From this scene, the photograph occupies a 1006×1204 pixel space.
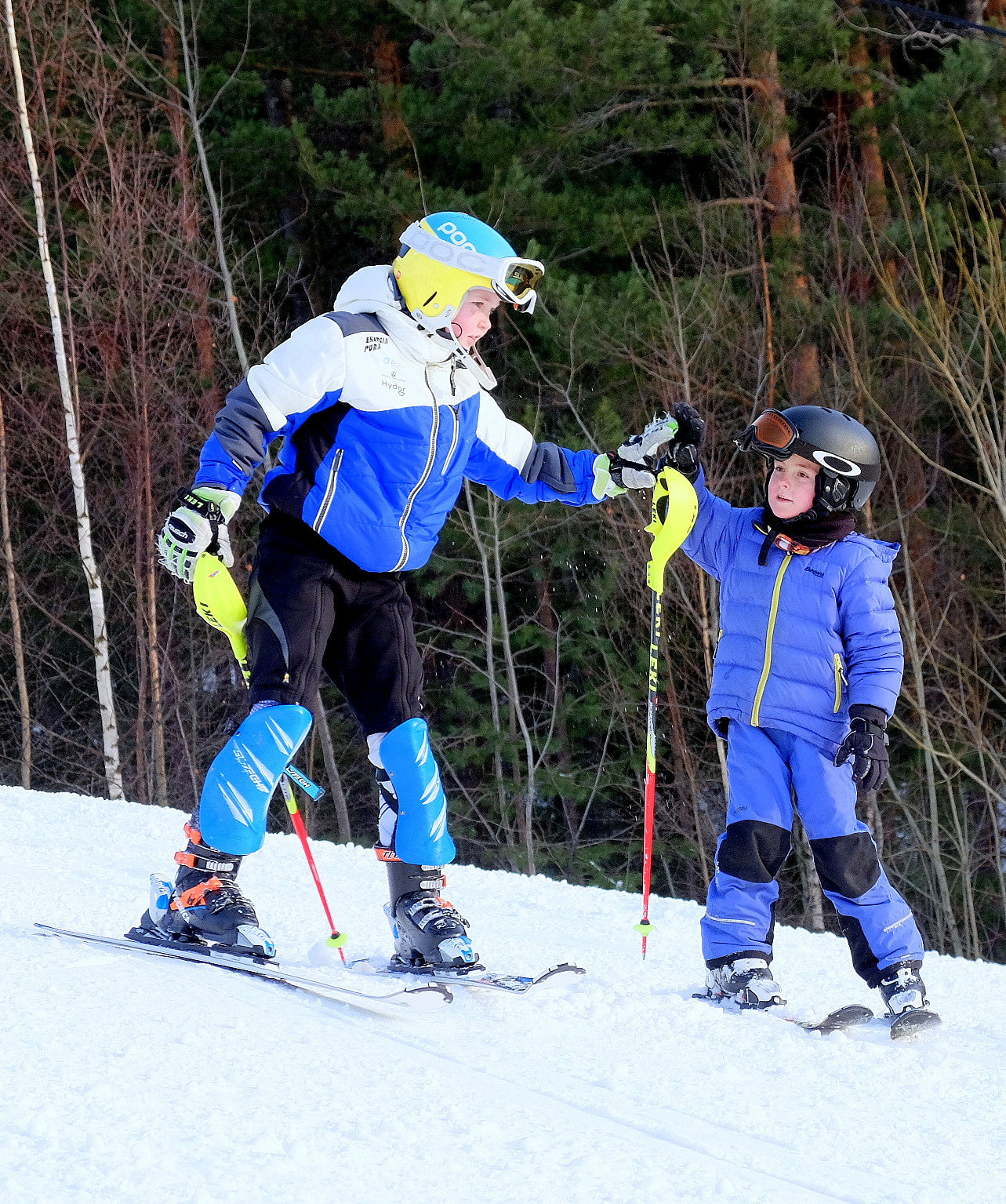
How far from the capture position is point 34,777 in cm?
1681

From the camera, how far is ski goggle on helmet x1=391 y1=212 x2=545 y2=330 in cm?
340

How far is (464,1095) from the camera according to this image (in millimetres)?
2256

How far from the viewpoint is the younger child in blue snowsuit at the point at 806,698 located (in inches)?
128

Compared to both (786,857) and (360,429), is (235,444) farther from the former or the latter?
(786,857)

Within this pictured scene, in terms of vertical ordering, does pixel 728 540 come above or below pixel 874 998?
above

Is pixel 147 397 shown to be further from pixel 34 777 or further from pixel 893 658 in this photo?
pixel 893 658

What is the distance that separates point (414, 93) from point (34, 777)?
9.96 m

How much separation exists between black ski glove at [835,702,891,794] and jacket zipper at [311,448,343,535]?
1466 millimetres

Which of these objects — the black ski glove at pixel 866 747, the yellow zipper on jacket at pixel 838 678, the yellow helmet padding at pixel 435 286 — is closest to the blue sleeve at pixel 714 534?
the yellow zipper on jacket at pixel 838 678

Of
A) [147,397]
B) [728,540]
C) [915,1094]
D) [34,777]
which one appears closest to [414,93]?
[147,397]

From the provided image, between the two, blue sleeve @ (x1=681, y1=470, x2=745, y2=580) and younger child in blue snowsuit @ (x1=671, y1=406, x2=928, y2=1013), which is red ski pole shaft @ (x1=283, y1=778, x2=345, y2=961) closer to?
younger child in blue snowsuit @ (x1=671, y1=406, x2=928, y2=1013)

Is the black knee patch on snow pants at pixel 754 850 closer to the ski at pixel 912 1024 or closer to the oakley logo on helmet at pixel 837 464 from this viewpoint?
the ski at pixel 912 1024

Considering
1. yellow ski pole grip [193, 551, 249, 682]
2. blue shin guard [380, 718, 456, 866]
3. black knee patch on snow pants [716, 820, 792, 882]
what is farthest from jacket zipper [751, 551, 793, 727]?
yellow ski pole grip [193, 551, 249, 682]

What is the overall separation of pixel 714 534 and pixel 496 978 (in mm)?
1368
